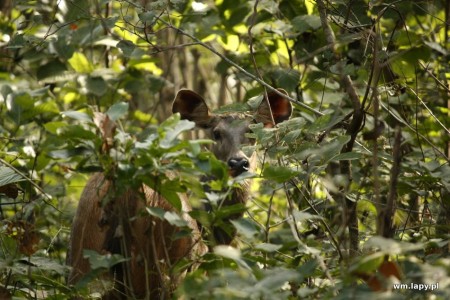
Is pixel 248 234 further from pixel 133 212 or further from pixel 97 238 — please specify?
pixel 97 238

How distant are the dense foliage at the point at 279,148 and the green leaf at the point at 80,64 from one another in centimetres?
2

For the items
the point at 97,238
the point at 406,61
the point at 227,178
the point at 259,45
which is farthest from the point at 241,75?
the point at 227,178

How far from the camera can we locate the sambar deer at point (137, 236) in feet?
15.8

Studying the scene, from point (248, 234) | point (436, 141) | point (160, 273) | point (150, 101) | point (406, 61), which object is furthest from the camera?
point (150, 101)

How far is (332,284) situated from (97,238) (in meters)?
1.99

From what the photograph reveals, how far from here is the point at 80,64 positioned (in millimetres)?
9062

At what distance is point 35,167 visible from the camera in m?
7.18

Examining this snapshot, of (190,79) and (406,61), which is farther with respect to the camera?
(190,79)

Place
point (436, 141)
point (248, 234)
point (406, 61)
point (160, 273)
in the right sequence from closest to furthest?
point (248, 234)
point (160, 273)
point (406, 61)
point (436, 141)

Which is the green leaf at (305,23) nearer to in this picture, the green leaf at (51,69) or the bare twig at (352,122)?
the bare twig at (352,122)

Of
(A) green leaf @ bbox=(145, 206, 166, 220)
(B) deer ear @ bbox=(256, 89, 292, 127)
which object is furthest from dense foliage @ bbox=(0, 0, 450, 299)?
(B) deer ear @ bbox=(256, 89, 292, 127)

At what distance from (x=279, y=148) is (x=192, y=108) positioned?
312 centimetres

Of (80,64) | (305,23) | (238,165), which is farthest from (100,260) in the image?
(80,64)

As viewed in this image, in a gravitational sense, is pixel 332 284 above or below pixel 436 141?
above
